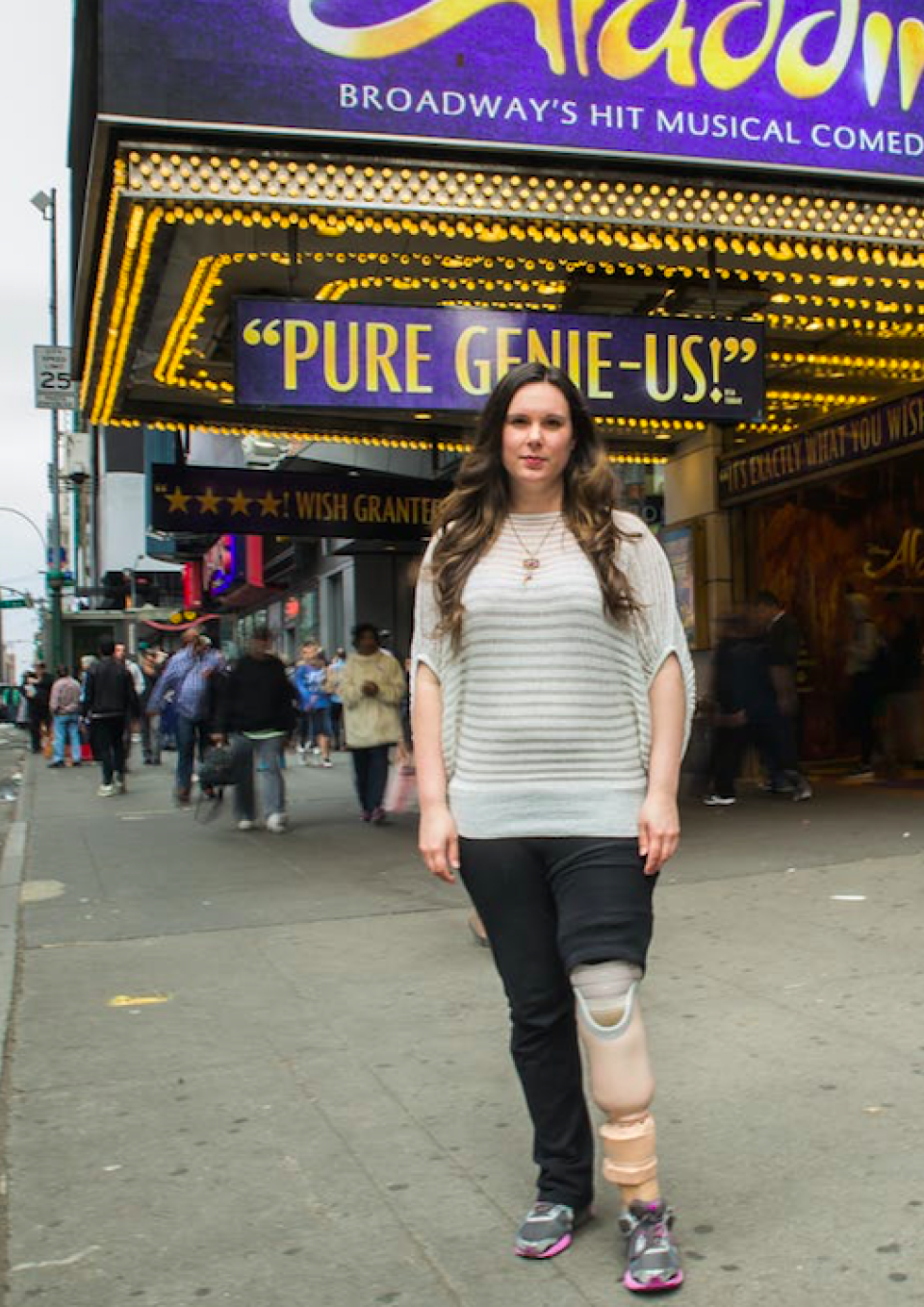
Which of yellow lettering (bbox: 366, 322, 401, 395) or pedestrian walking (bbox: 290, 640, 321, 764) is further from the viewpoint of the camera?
pedestrian walking (bbox: 290, 640, 321, 764)

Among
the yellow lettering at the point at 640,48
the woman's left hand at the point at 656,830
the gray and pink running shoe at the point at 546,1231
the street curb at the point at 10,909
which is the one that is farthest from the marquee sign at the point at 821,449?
the gray and pink running shoe at the point at 546,1231

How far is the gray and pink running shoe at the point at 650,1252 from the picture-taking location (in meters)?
2.72

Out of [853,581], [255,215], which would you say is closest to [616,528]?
[255,215]

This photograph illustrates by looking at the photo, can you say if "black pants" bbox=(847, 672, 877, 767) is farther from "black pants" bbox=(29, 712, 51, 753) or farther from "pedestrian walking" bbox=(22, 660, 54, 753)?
"black pants" bbox=(29, 712, 51, 753)

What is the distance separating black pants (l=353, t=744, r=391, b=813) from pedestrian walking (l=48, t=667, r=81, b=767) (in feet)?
34.8

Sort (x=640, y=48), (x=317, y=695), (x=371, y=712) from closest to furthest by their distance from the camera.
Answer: (x=640, y=48) < (x=371, y=712) < (x=317, y=695)

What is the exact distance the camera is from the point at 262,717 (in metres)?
10.7

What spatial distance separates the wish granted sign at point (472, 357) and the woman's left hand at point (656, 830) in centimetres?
451

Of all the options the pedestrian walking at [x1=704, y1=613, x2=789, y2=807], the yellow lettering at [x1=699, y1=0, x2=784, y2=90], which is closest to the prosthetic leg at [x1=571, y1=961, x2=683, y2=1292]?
the yellow lettering at [x1=699, y1=0, x2=784, y2=90]

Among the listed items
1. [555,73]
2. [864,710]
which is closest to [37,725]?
[864,710]

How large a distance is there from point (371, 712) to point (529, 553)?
8099 mm

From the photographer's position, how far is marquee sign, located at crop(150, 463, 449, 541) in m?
11.2

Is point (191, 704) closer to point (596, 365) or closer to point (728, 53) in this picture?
point (596, 365)

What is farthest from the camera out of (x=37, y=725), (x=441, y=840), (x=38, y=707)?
(x=37, y=725)
